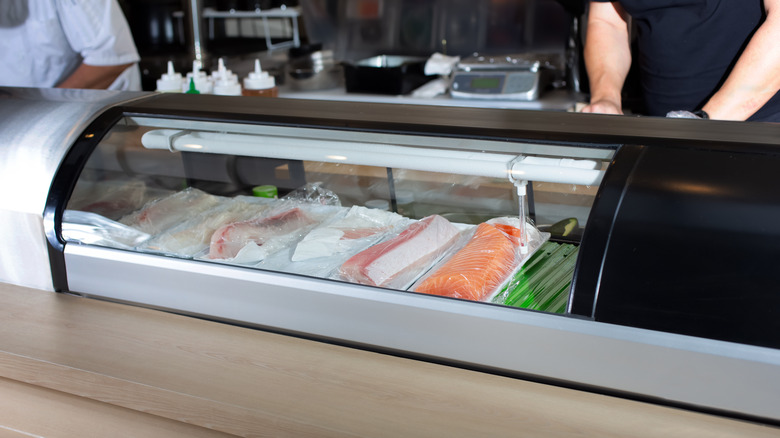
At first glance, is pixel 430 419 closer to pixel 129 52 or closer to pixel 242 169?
pixel 242 169

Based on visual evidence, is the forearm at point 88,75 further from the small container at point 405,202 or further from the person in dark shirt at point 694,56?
Result: the person in dark shirt at point 694,56

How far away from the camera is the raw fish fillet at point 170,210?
135cm

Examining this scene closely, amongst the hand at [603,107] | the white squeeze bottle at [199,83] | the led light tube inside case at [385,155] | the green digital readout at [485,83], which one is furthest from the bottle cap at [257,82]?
the green digital readout at [485,83]

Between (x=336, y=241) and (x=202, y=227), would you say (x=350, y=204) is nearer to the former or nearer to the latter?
(x=336, y=241)

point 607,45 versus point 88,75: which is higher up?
point 607,45

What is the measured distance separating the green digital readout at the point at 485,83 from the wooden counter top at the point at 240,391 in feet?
6.45

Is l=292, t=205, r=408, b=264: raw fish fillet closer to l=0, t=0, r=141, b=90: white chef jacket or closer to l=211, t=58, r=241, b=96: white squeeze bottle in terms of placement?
l=211, t=58, r=241, b=96: white squeeze bottle

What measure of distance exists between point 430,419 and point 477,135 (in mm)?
453

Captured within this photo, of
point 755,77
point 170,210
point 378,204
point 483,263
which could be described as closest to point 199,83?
point 170,210

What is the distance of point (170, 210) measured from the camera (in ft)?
4.61

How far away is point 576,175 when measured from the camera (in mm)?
1013

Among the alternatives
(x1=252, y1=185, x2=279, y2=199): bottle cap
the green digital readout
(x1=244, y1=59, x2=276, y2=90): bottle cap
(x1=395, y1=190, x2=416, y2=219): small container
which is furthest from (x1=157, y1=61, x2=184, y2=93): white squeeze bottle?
the green digital readout

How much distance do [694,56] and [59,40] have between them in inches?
84.5

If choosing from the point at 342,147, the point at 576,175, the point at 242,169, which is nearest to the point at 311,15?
the point at 242,169
